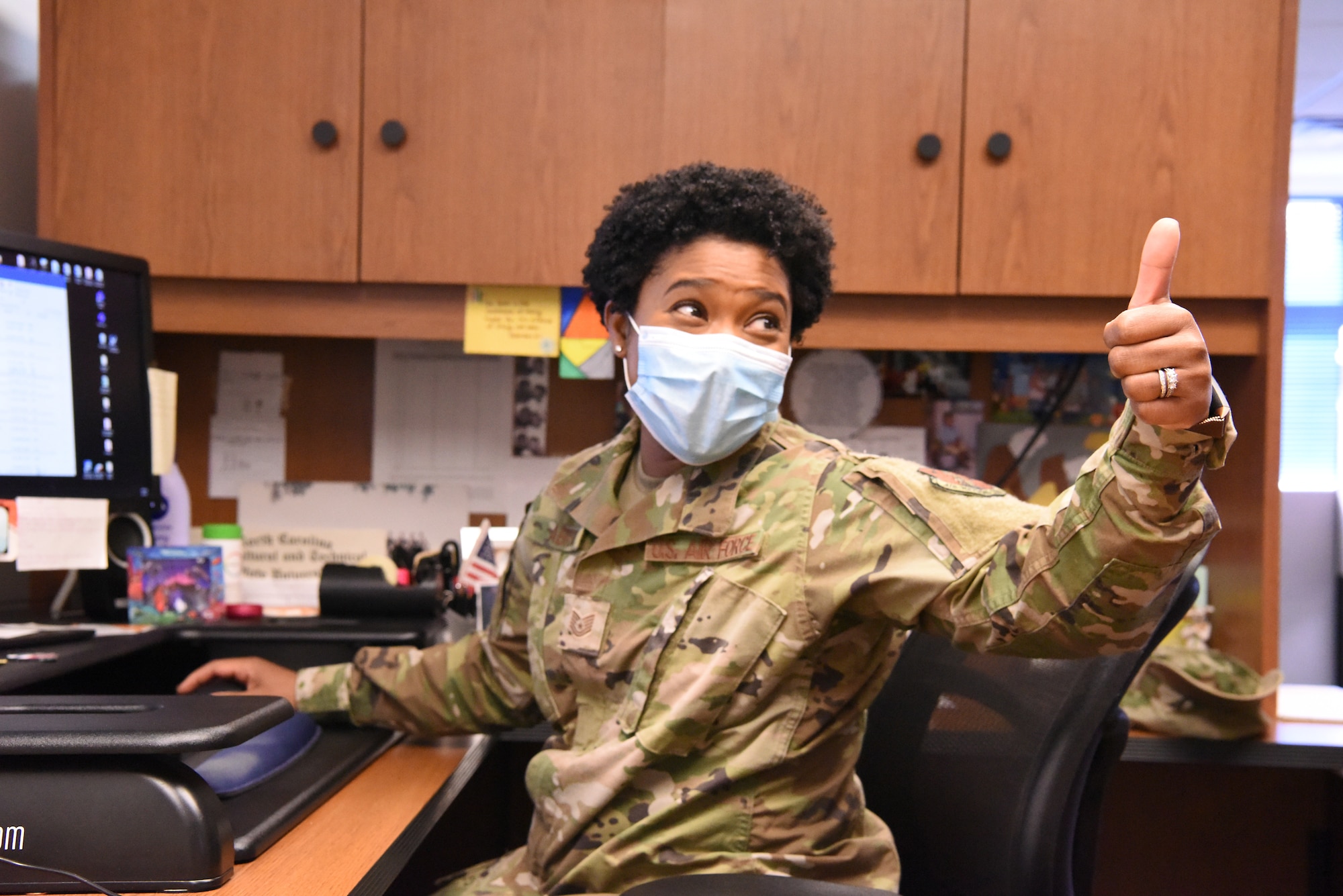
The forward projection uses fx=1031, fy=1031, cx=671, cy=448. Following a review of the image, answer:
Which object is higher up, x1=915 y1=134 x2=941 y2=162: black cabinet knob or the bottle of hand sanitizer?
x1=915 y1=134 x2=941 y2=162: black cabinet knob

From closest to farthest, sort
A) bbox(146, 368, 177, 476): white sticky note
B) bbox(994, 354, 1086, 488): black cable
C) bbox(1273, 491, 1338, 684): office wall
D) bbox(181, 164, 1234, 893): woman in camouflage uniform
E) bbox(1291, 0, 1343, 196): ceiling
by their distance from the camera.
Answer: bbox(181, 164, 1234, 893): woman in camouflage uniform → bbox(146, 368, 177, 476): white sticky note → bbox(994, 354, 1086, 488): black cable → bbox(1291, 0, 1343, 196): ceiling → bbox(1273, 491, 1338, 684): office wall

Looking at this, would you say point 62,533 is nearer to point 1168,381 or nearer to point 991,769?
point 991,769

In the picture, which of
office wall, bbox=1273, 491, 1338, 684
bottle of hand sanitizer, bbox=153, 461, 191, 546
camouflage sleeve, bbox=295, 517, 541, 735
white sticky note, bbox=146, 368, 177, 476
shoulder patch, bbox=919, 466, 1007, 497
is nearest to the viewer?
shoulder patch, bbox=919, 466, 1007, 497

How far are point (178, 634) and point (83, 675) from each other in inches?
5.9

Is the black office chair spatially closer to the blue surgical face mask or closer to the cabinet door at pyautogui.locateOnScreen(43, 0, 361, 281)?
the blue surgical face mask

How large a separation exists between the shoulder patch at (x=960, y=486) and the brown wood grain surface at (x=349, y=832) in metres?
0.53

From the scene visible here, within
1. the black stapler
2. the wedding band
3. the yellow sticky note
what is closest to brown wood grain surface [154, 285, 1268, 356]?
the yellow sticky note

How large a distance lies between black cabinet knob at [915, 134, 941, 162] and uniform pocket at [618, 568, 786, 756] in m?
0.77

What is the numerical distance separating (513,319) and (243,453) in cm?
58

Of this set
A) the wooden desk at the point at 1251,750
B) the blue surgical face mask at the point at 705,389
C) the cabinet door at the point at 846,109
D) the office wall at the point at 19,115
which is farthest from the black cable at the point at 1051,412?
the office wall at the point at 19,115

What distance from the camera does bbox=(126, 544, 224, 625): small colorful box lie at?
1.31 m

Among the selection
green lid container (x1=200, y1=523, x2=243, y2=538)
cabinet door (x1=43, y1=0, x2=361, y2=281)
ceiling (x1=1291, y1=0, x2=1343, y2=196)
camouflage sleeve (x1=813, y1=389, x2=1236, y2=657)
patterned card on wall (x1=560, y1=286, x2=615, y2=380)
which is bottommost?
green lid container (x1=200, y1=523, x2=243, y2=538)

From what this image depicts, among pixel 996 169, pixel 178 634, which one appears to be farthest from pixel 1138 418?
pixel 178 634

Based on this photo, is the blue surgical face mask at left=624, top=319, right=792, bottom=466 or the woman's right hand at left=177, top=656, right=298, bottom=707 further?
the woman's right hand at left=177, top=656, right=298, bottom=707
